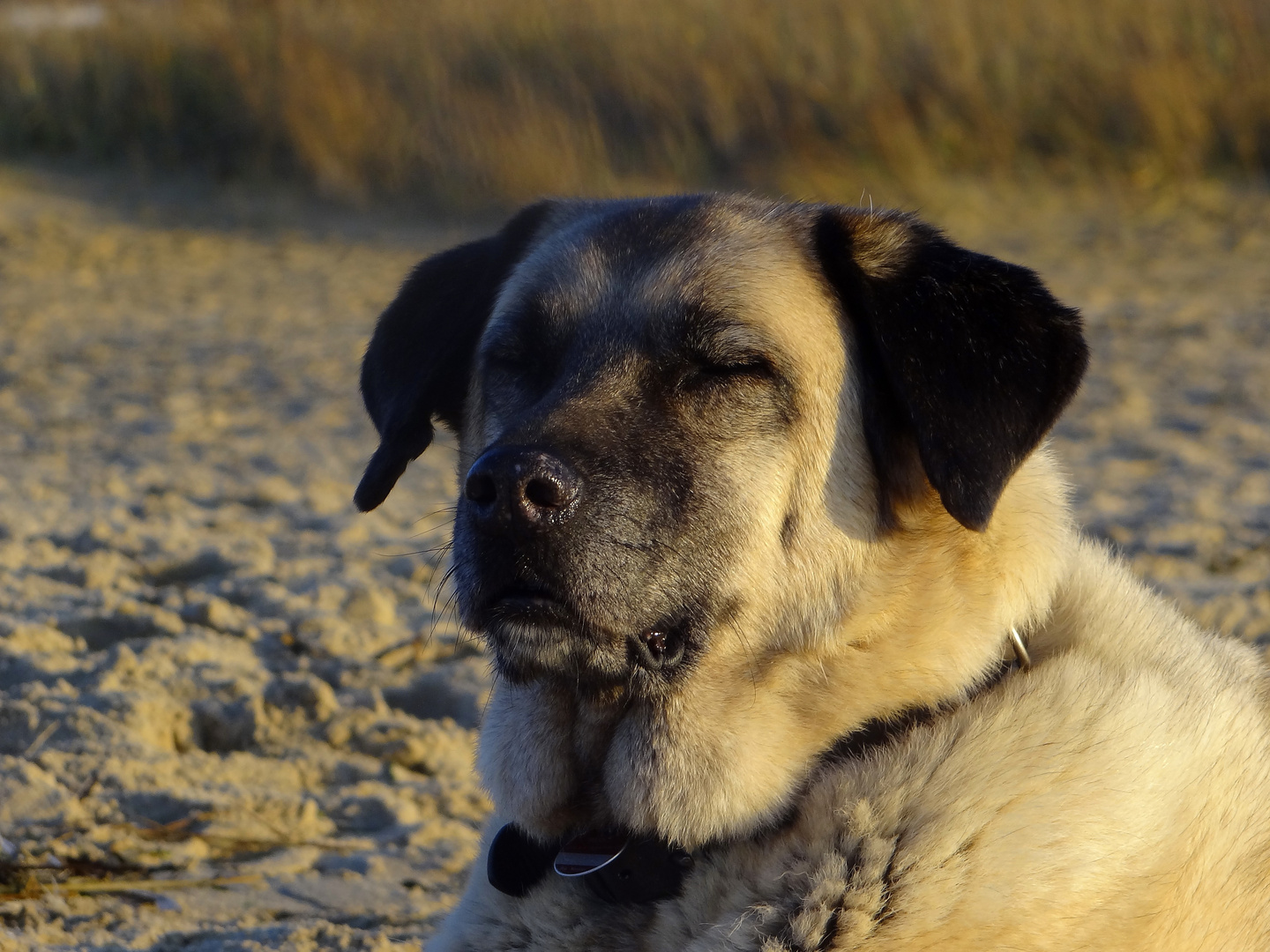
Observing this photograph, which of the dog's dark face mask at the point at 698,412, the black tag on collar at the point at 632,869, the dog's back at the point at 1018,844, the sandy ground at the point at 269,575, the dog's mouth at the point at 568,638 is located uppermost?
the dog's dark face mask at the point at 698,412

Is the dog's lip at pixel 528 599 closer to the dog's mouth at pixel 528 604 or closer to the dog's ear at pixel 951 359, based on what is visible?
the dog's mouth at pixel 528 604

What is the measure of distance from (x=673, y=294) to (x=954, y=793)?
1097 millimetres

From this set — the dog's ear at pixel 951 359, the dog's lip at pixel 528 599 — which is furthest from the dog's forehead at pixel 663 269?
the dog's lip at pixel 528 599

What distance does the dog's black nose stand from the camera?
242cm

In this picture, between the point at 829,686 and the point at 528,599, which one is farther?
the point at 829,686

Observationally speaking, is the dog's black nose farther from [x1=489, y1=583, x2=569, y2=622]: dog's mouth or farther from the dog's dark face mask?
[x1=489, y1=583, x2=569, y2=622]: dog's mouth

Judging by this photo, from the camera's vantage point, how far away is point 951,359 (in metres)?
2.62

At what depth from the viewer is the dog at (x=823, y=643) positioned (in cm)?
241

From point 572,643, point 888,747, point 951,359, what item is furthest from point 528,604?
point 951,359

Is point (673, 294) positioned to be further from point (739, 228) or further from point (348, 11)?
point (348, 11)

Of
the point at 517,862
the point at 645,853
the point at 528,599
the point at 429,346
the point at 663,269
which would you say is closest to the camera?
the point at 528,599

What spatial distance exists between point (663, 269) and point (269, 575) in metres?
2.69

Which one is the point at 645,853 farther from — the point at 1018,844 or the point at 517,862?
the point at 1018,844

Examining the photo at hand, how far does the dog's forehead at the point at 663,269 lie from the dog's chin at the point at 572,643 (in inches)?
25.3
